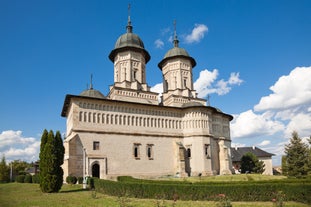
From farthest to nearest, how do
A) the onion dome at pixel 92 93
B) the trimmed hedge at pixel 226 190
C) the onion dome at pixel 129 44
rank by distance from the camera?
1. the onion dome at pixel 129 44
2. the onion dome at pixel 92 93
3. the trimmed hedge at pixel 226 190

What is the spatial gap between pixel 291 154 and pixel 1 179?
42.8 m

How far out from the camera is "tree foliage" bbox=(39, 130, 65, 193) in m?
16.5

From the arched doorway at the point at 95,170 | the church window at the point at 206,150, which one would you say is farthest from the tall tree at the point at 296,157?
the arched doorway at the point at 95,170

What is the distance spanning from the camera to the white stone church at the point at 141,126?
920 inches

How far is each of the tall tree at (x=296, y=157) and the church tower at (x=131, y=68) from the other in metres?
17.9

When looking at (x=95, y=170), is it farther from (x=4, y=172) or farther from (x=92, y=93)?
(x=4, y=172)

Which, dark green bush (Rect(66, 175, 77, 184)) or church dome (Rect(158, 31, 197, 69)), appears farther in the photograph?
church dome (Rect(158, 31, 197, 69))

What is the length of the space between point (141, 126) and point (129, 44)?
37.0ft

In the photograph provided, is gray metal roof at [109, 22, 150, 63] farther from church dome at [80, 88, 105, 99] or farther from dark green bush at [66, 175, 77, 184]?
Result: dark green bush at [66, 175, 77, 184]

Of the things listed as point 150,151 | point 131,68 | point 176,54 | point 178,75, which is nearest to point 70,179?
point 150,151

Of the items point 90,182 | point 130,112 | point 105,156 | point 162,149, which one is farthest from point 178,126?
point 90,182

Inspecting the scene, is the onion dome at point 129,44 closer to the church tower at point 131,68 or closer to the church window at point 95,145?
the church tower at point 131,68

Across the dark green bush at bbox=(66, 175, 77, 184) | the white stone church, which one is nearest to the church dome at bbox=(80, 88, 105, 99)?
the white stone church

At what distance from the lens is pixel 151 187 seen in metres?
14.0
